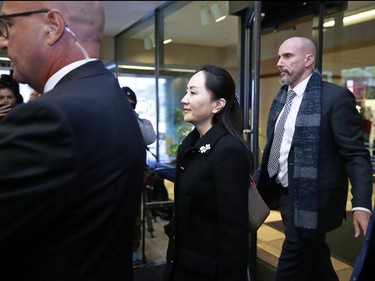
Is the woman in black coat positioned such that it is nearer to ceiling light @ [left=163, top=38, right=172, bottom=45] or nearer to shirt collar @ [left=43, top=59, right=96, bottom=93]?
shirt collar @ [left=43, top=59, right=96, bottom=93]

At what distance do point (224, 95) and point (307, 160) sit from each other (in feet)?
1.73

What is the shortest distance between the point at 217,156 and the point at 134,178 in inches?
25.2

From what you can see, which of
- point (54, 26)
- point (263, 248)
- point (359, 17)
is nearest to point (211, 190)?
point (54, 26)

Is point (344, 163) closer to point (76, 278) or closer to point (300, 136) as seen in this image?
point (300, 136)

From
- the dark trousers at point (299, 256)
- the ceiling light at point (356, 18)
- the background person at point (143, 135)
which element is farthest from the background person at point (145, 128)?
the ceiling light at point (356, 18)

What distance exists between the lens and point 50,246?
685 mm

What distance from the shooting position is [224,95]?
1.53 metres

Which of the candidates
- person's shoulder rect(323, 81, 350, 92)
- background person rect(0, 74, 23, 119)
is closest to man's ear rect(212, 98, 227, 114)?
person's shoulder rect(323, 81, 350, 92)

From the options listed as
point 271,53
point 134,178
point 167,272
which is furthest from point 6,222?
point 271,53

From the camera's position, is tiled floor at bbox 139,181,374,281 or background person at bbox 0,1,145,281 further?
tiled floor at bbox 139,181,374,281

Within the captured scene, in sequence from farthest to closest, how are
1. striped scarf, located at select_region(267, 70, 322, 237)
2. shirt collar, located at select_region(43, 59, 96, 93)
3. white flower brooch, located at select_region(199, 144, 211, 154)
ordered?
1. striped scarf, located at select_region(267, 70, 322, 237)
2. white flower brooch, located at select_region(199, 144, 211, 154)
3. shirt collar, located at select_region(43, 59, 96, 93)

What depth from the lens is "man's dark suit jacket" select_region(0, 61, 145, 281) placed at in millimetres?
626

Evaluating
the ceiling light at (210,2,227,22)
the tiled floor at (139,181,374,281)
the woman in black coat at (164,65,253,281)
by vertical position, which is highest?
the ceiling light at (210,2,227,22)

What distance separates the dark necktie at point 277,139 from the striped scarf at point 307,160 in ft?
0.37
